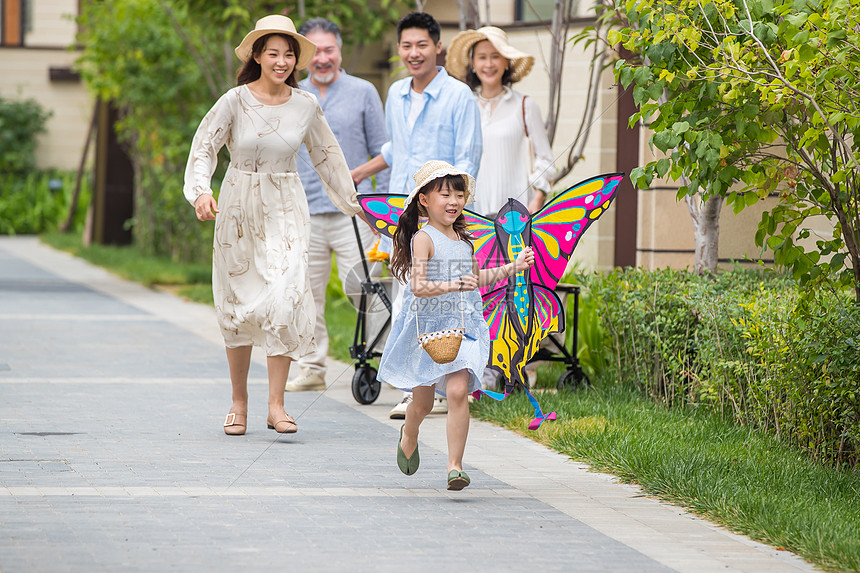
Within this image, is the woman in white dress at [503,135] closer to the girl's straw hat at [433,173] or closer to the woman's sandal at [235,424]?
the woman's sandal at [235,424]

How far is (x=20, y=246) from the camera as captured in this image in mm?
23062

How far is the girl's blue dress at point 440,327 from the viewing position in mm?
5523

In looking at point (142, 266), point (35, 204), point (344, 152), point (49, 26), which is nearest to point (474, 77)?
point (344, 152)

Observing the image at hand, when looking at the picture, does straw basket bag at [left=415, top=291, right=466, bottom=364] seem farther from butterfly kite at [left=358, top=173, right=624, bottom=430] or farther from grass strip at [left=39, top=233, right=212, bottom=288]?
grass strip at [left=39, top=233, right=212, bottom=288]

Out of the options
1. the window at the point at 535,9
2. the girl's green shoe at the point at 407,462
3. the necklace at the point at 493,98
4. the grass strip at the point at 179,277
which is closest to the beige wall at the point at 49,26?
the grass strip at the point at 179,277

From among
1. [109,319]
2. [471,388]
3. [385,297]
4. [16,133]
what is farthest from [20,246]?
[471,388]

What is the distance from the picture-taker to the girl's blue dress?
5523 mm

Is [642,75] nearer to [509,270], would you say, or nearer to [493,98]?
[509,270]

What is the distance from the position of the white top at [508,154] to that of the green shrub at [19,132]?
22042 millimetres

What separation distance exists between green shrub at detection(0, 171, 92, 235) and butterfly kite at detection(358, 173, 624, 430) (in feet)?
66.9

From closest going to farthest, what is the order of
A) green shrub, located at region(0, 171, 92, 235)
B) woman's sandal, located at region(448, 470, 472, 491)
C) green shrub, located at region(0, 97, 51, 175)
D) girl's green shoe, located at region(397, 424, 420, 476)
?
1. woman's sandal, located at region(448, 470, 472, 491)
2. girl's green shoe, located at region(397, 424, 420, 476)
3. green shrub, located at region(0, 171, 92, 235)
4. green shrub, located at region(0, 97, 51, 175)

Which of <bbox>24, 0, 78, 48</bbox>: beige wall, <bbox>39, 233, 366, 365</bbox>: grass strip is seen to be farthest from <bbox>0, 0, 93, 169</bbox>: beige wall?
<bbox>39, 233, 366, 365</bbox>: grass strip

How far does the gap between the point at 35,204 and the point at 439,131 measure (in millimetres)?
21646

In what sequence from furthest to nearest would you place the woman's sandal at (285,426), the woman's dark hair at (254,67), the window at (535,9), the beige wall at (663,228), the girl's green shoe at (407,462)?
the window at (535,9), the beige wall at (663,228), the woman's dark hair at (254,67), the woman's sandal at (285,426), the girl's green shoe at (407,462)
